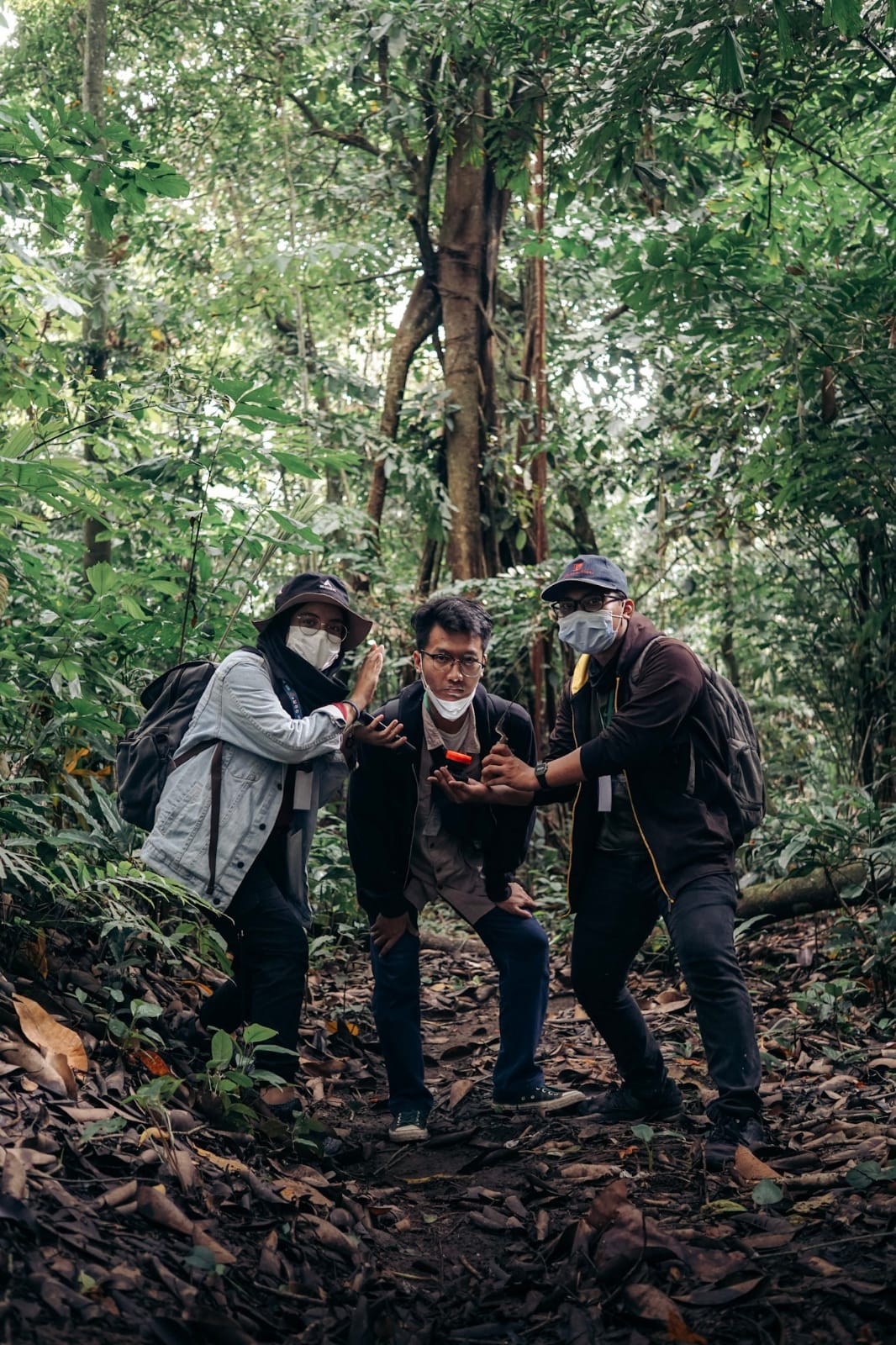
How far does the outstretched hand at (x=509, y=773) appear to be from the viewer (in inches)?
172

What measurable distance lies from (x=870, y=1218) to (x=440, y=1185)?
4.65 ft

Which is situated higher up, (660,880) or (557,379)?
(557,379)

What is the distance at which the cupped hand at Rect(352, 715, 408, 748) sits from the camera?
4324mm

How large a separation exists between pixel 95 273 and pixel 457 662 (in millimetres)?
5424

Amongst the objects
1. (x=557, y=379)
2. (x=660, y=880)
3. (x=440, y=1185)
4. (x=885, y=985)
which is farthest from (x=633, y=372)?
(x=440, y=1185)

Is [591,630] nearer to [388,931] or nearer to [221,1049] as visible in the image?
[388,931]

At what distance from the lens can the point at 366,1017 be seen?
238 inches

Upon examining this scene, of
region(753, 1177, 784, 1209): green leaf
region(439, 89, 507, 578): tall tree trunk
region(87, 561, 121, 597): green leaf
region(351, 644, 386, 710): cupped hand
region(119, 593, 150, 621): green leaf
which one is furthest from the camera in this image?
region(439, 89, 507, 578): tall tree trunk

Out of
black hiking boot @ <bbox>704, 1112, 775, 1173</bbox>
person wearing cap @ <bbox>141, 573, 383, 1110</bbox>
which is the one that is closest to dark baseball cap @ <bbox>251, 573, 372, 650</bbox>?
person wearing cap @ <bbox>141, 573, 383, 1110</bbox>

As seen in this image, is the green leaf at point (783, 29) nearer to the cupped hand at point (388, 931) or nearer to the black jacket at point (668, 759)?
the black jacket at point (668, 759)

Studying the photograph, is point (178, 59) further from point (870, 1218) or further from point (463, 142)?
point (870, 1218)

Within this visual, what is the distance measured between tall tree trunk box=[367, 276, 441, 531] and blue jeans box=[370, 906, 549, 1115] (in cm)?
662

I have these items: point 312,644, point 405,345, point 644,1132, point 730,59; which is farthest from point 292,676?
point 405,345

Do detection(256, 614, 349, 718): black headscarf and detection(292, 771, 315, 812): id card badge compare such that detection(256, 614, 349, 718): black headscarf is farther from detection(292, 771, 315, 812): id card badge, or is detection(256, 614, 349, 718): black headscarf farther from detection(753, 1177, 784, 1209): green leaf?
detection(753, 1177, 784, 1209): green leaf
